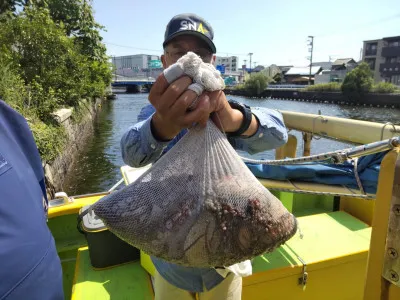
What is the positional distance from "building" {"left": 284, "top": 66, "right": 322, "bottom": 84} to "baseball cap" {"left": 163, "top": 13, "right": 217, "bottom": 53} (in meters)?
82.5

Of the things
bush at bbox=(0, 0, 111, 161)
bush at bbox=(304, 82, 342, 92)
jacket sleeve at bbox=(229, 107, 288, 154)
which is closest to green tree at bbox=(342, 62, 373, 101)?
bush at bbox=(304, 82, 342, 92)

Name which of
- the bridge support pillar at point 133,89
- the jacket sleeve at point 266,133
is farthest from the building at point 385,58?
the jacket sleeve at point 266,133

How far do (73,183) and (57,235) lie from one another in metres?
8.70

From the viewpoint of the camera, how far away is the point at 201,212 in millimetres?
1036

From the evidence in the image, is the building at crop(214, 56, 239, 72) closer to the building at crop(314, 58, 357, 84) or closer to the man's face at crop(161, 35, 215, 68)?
the building at crop(314, 58, 357, 84)

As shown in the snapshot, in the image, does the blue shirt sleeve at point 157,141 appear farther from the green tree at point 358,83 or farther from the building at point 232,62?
the building at point 232,62

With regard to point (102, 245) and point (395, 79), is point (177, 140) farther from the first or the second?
point (395, 79)

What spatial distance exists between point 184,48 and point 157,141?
0.51 m

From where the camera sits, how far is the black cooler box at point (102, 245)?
A: 10.3 feet

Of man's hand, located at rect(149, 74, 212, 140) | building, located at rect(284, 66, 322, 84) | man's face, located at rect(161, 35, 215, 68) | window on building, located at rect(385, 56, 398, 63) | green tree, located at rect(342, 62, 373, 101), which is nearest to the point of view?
man's hand, located at rect(149, 74, 212, 140)

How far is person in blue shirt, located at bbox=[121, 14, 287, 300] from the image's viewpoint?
41.6 inches

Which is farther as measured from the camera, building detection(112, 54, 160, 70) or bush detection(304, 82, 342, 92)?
building detection(112, 54, 160, 70)

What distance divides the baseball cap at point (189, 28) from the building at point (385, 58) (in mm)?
65490

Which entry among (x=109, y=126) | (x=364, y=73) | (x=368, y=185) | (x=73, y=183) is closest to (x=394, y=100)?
A: (x=364, y=73)
